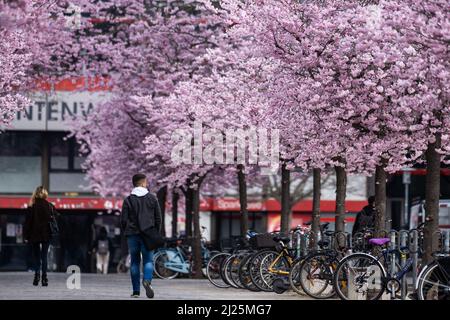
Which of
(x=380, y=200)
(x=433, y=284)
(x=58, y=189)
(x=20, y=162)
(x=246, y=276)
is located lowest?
(x=246, y=276)

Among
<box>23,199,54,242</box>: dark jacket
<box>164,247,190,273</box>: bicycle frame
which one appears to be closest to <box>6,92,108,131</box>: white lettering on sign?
<box>164,247,190,273</box>: bicycle frame

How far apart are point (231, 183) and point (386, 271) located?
25285 mm

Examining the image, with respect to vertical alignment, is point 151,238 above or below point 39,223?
below

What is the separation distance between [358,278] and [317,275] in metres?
1.95

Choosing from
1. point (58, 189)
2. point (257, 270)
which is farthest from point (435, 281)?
point (58, 189)

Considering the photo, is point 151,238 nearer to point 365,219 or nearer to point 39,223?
point 39,223

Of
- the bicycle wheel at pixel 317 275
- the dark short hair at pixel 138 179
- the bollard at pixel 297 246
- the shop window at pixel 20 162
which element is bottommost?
the bicycle wheel at pixel 317 275

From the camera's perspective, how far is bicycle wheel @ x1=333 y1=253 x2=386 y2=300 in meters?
18.9

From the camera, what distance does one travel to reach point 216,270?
28.9 meters

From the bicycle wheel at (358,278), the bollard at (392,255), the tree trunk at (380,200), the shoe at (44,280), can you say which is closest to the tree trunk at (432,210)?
the bollard at (392,255)

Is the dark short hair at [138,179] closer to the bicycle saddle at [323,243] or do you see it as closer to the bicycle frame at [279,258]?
the bicycle saddle at [323,243]

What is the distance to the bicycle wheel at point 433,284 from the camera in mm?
16766

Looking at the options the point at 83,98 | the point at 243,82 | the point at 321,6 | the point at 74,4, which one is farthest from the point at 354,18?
the point at 83,98

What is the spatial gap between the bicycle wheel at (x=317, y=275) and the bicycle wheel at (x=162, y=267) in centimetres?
1389
